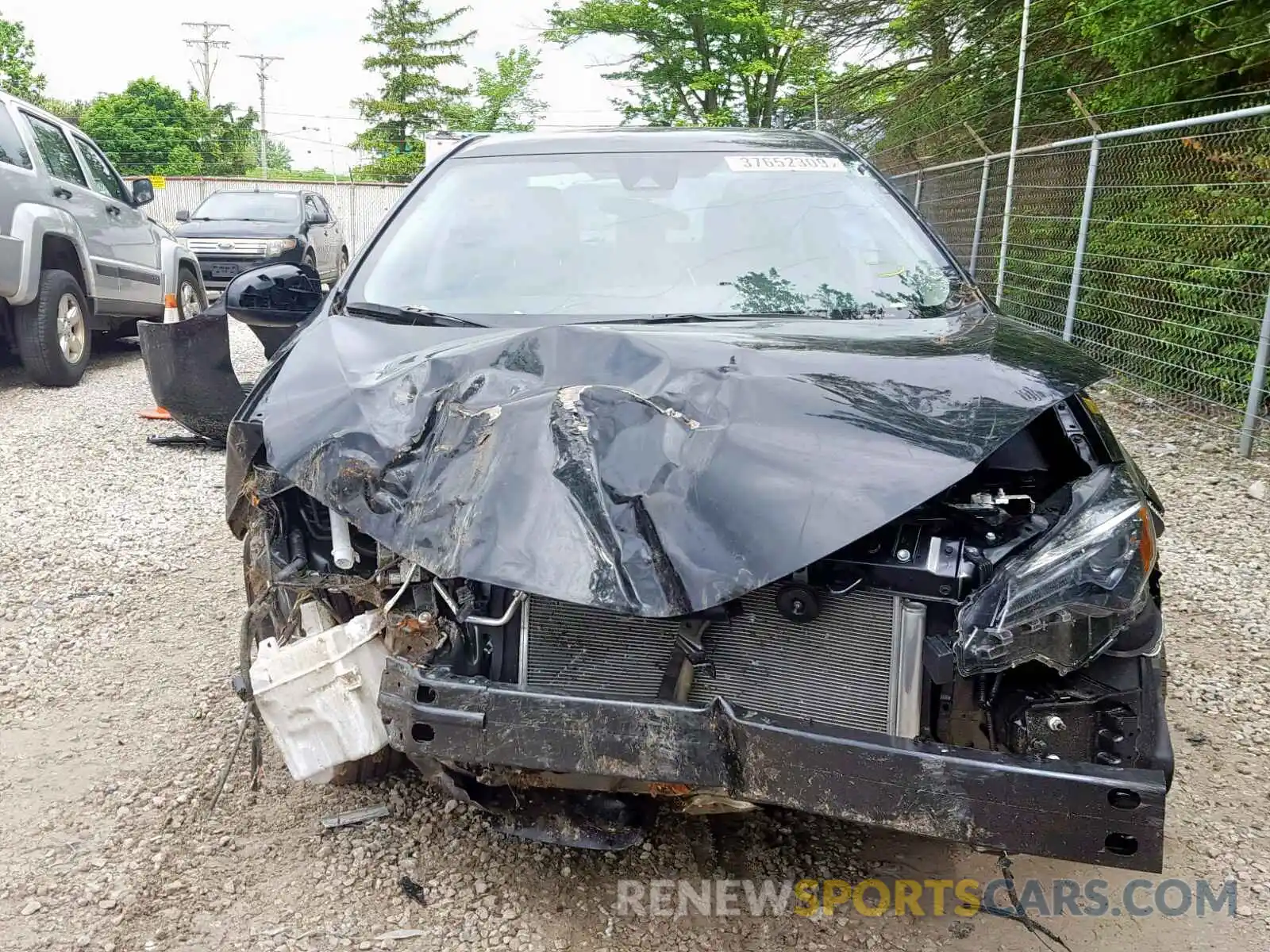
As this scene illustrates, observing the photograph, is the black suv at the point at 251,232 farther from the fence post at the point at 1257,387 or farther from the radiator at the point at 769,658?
the radiator at the point at 769,658

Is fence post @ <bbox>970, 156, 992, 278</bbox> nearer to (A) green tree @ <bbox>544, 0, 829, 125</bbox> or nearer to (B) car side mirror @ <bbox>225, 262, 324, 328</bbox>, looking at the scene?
(B) car side mirror @ <bbox>225, 262, 324, 328</bbox>

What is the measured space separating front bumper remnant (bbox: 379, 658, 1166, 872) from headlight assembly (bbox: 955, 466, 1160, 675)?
19cm

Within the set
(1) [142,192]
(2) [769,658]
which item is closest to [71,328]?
(1) [142,192]

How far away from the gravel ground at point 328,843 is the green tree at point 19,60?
145ft

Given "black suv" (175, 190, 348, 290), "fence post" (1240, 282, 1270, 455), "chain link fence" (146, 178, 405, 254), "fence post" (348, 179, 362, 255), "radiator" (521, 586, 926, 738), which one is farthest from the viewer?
"fence post" (348, 179, 362, 255)

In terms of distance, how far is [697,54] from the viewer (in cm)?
2703

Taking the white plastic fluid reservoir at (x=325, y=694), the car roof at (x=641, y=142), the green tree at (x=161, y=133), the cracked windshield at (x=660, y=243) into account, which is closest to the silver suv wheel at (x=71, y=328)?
the car roof at (x=641, y=142)

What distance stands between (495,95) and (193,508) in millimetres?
39937

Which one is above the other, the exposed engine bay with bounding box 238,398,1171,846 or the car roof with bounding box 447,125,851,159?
the car roof with bounding box 447,125,851,159

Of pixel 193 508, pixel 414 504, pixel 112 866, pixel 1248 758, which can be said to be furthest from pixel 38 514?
pixel 1248 758

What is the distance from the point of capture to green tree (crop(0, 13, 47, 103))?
38719 millimetres

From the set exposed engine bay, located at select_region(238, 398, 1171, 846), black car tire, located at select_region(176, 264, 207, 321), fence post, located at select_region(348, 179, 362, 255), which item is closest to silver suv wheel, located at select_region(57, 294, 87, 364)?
black car tire, located at select_region(176, 264, 207, 321)

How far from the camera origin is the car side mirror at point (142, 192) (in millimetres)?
8172

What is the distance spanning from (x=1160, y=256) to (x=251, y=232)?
35.5ft
